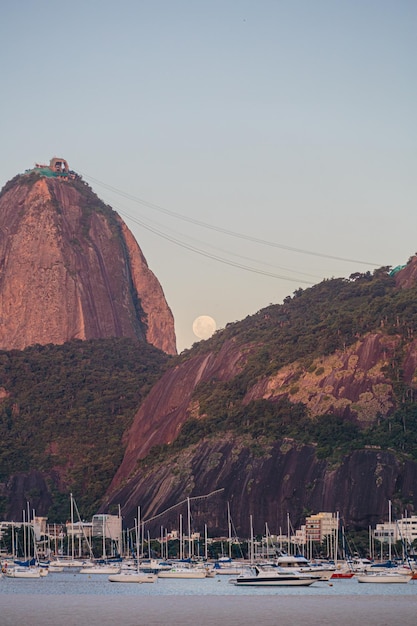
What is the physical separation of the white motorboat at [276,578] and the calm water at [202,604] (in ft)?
3.37

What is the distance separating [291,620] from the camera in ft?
372

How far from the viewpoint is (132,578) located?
16250 centimetres

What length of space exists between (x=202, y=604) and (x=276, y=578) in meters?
14.7

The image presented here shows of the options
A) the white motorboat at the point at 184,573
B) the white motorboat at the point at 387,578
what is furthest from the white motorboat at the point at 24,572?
the white motorboat at the point at 387,578

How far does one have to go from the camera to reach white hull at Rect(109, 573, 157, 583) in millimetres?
161250

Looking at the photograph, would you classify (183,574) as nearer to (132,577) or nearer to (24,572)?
(132,577)

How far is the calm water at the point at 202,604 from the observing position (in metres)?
114

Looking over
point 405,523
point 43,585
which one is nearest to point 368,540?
point 405,523

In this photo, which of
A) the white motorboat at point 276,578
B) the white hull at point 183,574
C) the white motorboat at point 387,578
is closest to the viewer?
the white motorboat at point 276,578

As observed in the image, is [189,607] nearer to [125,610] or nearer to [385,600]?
[125,610]

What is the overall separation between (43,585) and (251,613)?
151ft

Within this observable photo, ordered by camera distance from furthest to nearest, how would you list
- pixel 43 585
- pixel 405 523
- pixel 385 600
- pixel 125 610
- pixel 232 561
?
pixel 405 523, pixel 232 561, pixel 43 585, pixel 385 600, pixel 125 610

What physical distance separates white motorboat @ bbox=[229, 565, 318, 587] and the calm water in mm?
1028

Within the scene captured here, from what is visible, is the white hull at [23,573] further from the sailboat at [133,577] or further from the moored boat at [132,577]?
the moored boat at [132,577]
